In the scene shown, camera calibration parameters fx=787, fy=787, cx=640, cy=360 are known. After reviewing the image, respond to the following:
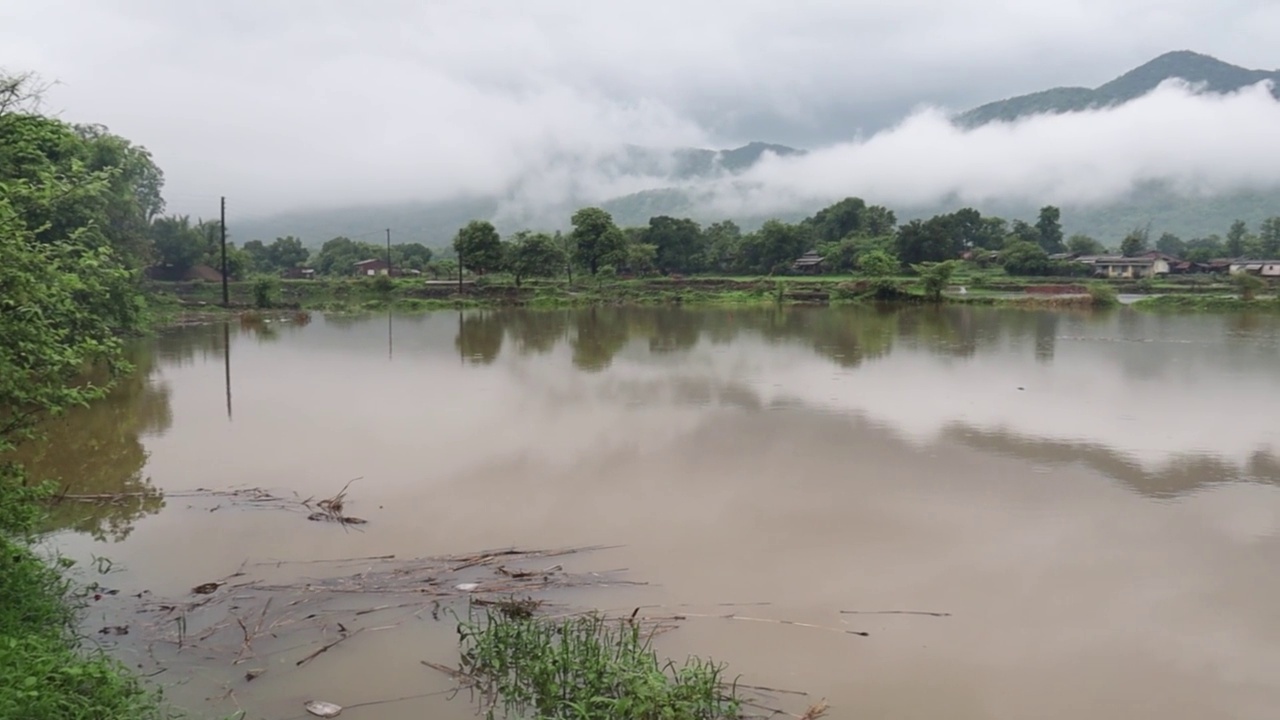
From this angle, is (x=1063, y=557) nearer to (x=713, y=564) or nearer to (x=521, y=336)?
(x=713, y=564)

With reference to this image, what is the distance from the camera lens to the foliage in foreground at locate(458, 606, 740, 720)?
4.31 m

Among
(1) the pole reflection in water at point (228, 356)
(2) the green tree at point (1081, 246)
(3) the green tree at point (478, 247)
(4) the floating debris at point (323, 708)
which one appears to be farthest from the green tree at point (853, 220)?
(4) the floating debris at point (323, 708)

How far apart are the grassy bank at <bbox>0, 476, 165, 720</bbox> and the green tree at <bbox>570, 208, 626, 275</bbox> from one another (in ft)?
157

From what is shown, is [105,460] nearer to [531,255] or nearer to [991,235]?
[531,255]

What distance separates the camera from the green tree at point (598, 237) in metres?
52.7

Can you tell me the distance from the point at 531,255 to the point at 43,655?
47.2 metres

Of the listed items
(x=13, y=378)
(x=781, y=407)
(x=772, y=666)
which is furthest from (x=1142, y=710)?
(x=781, y=407)

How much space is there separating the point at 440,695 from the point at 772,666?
7.00 ft

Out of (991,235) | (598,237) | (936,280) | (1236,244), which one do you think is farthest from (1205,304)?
(1236,244)

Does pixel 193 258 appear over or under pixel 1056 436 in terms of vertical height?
over

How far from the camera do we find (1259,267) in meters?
55.3

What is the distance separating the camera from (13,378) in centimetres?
456

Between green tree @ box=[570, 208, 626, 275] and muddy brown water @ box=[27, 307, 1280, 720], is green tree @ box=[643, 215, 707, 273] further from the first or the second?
muddy brown water @ box=[27, 307, 1280, 720]

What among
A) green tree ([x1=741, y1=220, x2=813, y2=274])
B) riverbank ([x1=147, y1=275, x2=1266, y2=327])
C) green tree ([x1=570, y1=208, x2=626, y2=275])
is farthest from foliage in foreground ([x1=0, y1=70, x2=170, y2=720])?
green tree ([x1=741, y1=220, x2=813, y2=274])
